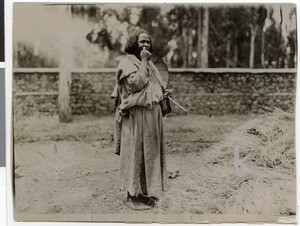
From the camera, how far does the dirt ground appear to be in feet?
6.68

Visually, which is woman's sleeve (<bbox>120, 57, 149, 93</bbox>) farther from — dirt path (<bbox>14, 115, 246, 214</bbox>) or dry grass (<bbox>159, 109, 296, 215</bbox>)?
dry grass (<bbox>159, 109, 296, 215</bbox>)

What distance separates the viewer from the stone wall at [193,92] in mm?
2029

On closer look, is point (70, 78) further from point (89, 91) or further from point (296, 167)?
point (296, 167)

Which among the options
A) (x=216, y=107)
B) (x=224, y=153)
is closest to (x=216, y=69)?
(x=216, y=107)

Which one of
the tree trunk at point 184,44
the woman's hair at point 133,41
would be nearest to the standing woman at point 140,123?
the woman's hair at point 133,41

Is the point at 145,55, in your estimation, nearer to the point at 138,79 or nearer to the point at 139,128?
the point at 138,79

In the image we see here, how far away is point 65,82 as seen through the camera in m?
2.03

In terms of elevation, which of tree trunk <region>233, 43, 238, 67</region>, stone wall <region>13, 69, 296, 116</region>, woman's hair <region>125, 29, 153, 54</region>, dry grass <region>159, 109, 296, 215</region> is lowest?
dry grass <region>159, 109, 296, 215</region>

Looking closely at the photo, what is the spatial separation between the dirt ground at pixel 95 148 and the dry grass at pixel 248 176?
0.05 feet

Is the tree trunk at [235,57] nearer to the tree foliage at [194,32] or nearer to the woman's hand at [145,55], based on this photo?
the tree foliage at [194,32]

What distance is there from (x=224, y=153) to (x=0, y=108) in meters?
0.80

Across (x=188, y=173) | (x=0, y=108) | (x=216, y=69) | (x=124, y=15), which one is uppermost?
(x=124, y=15)

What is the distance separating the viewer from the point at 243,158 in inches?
80.4

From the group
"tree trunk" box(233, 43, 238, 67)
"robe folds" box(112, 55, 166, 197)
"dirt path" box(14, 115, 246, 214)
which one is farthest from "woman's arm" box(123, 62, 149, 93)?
"tree trunk" box(233, 43, 238, 67)
